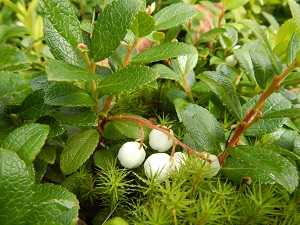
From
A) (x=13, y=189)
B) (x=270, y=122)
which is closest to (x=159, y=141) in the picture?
(x=270, y=122)

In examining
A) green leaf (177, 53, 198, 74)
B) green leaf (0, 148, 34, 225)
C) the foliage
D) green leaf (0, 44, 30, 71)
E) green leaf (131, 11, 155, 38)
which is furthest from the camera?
green leaf (177, 53, 198, 74)

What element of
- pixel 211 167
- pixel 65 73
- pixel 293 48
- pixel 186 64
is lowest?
pixel 211 167

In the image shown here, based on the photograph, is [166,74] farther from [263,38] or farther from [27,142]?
[27,142]

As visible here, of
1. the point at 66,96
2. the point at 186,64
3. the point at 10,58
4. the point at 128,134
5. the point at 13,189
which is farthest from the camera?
the point at 186,64

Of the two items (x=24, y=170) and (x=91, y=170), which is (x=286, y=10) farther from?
(x=24, y=170)

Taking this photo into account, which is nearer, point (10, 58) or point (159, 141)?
point (159, 141)

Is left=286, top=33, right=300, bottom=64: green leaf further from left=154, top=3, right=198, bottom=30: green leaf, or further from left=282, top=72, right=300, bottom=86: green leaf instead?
left=154, top=3, right=198, bottom=30: green leaf

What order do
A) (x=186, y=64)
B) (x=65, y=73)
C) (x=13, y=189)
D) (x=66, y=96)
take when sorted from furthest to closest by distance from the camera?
(x=186, y=64)
(x=66, y=96)
(x=65, y=73)
(x=13, y=189)

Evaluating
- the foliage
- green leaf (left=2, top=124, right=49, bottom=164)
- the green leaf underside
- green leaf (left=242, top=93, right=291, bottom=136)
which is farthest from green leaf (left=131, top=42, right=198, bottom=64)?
the green leaf underside

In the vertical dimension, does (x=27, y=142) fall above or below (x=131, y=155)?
above
